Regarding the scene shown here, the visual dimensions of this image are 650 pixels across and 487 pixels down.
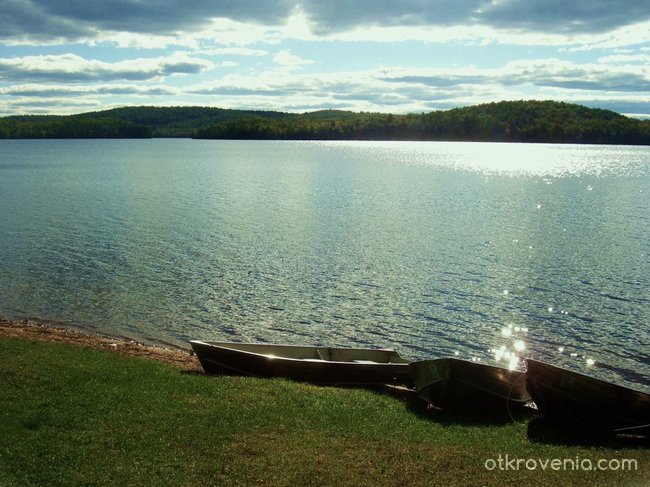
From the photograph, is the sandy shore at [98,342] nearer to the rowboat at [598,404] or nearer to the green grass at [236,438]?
the green grass at [236,438]

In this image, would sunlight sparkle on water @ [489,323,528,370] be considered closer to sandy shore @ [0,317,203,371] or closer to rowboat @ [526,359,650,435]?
rowboat @ [526,359,650,435]

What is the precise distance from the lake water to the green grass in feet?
29.1

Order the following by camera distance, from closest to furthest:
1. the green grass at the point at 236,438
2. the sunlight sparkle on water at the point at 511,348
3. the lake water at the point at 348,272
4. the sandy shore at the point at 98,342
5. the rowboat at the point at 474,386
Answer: the green grass at the point at 236,438, the rowboat at the point at 474,386, the sandy shore at the point at 98,342, the sunlight sparkle on water at the point at 511,348, the lake water at the point at 348,272

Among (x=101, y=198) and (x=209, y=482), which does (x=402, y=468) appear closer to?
(x=209, y=482)

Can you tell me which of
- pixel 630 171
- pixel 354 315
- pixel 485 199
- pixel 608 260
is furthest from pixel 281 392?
pixel 630 171

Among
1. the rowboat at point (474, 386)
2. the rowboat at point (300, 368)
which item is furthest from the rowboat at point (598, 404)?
the rowboat at point (300, 368)

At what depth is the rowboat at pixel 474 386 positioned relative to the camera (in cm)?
1593

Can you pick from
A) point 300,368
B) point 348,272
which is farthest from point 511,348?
point 348,272

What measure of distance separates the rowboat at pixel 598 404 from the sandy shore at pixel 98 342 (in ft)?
36.0

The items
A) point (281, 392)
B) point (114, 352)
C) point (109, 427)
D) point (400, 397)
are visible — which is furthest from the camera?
point (114, 352)

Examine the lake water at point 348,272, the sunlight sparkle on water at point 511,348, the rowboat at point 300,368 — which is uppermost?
the rowboat at point 300,368

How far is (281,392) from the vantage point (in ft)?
53.0

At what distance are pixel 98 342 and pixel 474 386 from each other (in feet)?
47.8

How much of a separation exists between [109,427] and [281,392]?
4.60m
